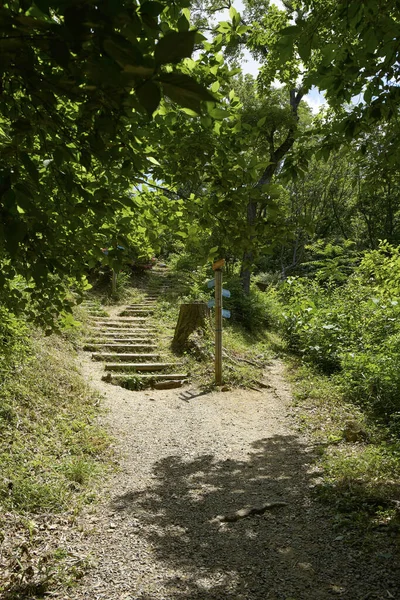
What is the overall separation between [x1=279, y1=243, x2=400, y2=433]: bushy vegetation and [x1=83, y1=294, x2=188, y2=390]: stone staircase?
302cm

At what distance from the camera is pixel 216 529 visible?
3393 millimetres

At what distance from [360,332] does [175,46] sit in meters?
8.13

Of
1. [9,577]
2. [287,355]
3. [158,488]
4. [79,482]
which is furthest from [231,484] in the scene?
[287,355]

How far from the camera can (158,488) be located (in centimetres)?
418

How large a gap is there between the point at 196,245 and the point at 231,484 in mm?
2693

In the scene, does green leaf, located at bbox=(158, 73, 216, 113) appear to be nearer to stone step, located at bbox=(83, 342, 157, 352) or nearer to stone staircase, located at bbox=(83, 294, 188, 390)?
stone staircase, located at bbox=(83, 294, 188, 390)

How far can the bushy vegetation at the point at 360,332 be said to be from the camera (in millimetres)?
5852

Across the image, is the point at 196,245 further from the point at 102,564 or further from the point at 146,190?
the point at 102,564

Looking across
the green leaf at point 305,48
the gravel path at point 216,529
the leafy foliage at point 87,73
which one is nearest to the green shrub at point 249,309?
the gravel path at point 216,529

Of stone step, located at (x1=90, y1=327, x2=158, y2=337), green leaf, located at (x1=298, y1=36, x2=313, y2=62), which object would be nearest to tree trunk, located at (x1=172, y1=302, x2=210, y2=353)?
stone step, located at (x1=90, y1=327, x2=158, y2=337)

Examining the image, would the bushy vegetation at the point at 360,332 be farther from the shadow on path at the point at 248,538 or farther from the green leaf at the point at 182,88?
the green leaf at the point at 182,88

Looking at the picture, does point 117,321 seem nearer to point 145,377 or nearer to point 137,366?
point 137,366

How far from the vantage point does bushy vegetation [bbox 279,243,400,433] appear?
5.85 m

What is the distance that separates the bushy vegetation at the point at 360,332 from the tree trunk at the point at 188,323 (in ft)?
7.85
